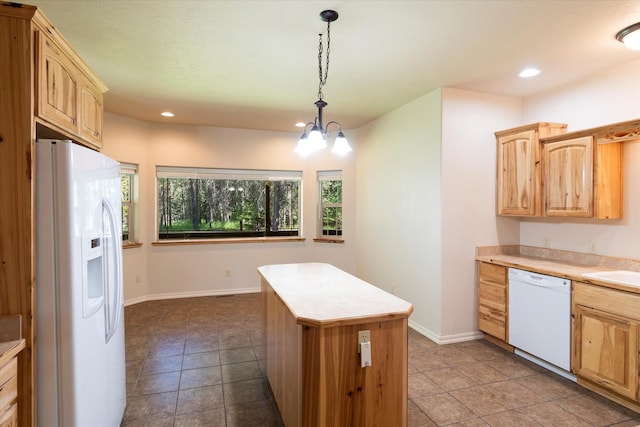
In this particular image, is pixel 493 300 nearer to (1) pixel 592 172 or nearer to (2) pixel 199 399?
(1) pixel 592 172

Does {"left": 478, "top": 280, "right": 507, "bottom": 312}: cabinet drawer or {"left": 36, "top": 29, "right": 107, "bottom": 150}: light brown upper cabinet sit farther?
{"left": 478, "top": 280, "right": 507, "bottom": 312}: cabinet drawer

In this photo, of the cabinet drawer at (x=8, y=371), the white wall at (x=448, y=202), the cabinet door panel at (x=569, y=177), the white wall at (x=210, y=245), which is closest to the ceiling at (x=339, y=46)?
the white wall at (x=448, y=202)

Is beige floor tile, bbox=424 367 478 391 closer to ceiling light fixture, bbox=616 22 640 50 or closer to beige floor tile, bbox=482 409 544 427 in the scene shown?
beige floor tile, bbox=482 409 544 427

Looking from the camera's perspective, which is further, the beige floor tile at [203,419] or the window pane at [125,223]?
the window pane at [125,223]

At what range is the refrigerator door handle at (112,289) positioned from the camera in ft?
6.20

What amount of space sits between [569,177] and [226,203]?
177 inches

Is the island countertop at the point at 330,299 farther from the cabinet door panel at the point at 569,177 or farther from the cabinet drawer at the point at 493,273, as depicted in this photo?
the cabinet door panel at the point at 569,177

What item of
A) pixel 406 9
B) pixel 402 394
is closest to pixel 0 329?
pixel 402 394

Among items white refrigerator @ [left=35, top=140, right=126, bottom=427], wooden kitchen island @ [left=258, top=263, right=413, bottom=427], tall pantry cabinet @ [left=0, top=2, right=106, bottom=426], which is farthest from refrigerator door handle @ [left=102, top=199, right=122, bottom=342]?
wooden kitchen island @ [left=258, top=263, right=413, bottom=427]

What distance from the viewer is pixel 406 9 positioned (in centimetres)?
208

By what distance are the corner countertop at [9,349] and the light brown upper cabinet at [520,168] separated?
387cm

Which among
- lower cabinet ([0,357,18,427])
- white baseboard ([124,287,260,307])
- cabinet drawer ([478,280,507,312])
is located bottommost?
white baseboard ([124,287,260,307])

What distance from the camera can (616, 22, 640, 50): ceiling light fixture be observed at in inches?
88.7

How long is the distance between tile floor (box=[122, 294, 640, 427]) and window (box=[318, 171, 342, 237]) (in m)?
2.30
